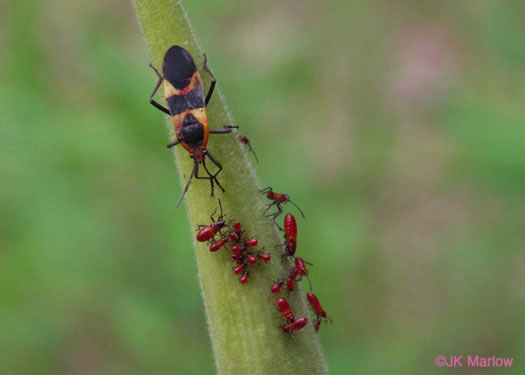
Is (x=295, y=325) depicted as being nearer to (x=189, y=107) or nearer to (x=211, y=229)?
(x=211, y=229)

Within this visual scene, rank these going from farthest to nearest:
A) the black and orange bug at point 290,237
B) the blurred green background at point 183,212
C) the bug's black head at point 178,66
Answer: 1. the blurred green background at point 183,212
2. the black and orange bug at point 290,237
3. the bug's black head at point 178,66

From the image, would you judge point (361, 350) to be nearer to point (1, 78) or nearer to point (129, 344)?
point (129, 344)

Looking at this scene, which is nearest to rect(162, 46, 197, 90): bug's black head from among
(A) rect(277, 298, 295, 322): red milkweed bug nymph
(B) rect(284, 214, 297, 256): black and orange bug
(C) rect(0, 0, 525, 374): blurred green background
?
(B) rect(284, 214, 297, 256): black and orange bug

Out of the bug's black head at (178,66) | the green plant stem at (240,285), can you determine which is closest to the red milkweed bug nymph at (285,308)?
the green plant stem at (240,285)

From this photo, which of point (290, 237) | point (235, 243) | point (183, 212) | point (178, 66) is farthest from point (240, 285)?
point (183, 212)

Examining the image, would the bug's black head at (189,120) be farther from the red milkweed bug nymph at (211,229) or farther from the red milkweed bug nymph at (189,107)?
the red milkweed bug nymph at (211,229)

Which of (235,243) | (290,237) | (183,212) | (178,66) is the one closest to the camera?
(235,243)

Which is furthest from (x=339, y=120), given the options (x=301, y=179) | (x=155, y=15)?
(x=155, y=15)
